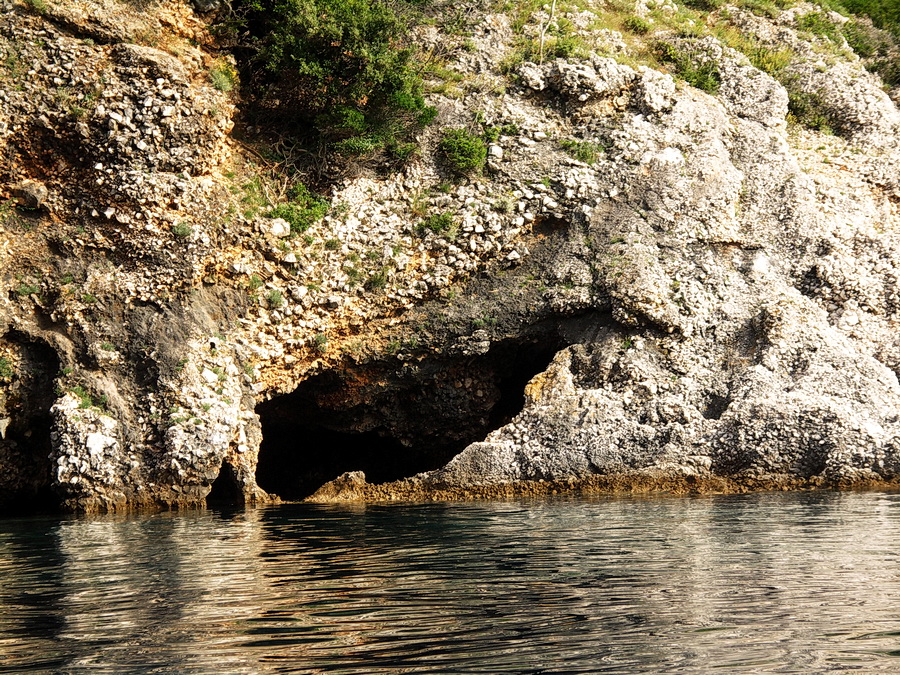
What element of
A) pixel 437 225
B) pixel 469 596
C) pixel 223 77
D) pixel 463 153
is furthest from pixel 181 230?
pixel 469 596

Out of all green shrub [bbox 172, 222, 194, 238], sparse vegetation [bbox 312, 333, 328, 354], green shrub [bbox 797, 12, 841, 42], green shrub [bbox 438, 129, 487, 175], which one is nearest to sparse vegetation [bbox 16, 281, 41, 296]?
green shrub [bbox 172, 222, 194, 238]

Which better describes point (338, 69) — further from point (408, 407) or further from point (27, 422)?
point (27, 422)

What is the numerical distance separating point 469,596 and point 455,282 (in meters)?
16.0

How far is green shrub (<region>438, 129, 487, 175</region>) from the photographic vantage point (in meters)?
24.5

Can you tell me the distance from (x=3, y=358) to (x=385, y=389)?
31.3ft

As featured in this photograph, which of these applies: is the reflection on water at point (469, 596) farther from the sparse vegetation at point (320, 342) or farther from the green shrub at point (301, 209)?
the green shrub at point (301, 209)

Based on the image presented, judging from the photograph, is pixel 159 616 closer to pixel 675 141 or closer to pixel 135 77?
pixel 135 77

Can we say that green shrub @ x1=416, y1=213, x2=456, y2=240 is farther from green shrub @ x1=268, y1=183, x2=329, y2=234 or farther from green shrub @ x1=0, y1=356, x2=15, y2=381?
green shrub @ x1=0, y1=356, x2=15, y2=381

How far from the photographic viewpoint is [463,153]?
24625 millimetres

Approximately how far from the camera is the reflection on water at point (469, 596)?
6.20 metres

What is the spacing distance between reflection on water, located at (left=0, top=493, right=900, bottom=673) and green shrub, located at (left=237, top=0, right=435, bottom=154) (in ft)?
43.5

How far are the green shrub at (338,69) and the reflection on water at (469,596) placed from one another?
1327 cm

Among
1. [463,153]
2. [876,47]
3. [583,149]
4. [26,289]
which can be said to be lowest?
[26,289]

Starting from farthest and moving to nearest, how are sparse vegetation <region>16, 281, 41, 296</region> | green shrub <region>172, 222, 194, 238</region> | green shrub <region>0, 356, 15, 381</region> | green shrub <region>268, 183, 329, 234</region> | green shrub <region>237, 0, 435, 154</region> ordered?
green shrub <region>237, 0, 435, 154</region>
green shrub <region>268, 183, 329, 234</region>
green shrub <region>172, 222, 194, 238</region>
sparse vegetation <region>16, 281, 41, 296</region>
green shrub <region>0, 356, 15, 381</region>
